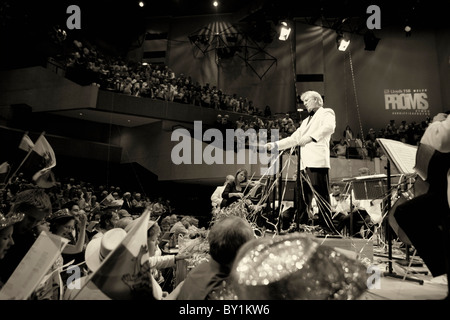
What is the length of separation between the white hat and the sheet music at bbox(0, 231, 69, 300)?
225mm

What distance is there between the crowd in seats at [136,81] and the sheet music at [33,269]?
952 centimetres

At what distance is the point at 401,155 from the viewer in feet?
6.81

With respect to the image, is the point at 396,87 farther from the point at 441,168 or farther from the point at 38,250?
the point at 38,250

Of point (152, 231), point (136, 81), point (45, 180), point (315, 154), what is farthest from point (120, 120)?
point (152, 231)

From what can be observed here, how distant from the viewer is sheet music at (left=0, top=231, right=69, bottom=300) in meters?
1.23

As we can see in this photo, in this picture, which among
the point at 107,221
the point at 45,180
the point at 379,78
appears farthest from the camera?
the point at 379,78

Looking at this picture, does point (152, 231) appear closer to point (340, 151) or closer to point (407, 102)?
point (340, 151)

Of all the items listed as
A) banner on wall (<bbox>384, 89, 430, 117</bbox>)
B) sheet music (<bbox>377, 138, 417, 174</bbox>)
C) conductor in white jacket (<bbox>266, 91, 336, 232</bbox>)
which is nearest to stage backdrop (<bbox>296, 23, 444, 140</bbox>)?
Result: banner on wall (<bbox>384, 89, 430, 117</bbox>)

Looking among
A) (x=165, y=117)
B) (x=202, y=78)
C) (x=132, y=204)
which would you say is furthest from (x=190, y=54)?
(x=132, y=204)

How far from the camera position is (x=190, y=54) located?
13.7m

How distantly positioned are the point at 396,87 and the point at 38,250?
524 inches

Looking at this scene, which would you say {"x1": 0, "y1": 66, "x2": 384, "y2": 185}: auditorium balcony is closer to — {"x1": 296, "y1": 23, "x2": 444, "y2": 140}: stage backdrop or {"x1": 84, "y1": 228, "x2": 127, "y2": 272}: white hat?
{"x1": 296, "y1": 23, "x2": 444, "y2": 140}: stage backdrop

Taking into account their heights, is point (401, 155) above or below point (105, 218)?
above

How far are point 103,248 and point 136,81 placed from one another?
9828 millimetres
